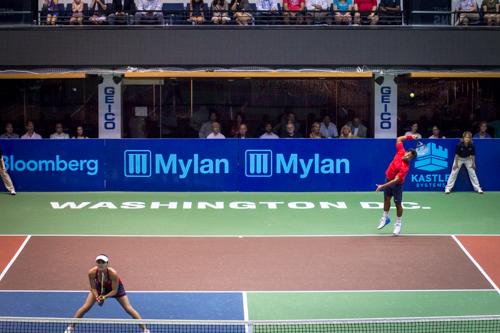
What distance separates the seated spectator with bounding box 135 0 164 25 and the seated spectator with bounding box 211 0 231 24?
1612 millimetres

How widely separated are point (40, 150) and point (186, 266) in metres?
10.6

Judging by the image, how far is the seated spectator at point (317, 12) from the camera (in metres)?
28.3

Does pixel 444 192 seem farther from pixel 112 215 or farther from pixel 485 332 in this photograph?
pixel 485 332

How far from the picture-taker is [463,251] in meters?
19.4

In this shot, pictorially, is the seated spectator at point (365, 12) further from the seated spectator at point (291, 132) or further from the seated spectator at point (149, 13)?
the seated spectator at point (149, 13)

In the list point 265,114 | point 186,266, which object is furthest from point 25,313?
point 265,114

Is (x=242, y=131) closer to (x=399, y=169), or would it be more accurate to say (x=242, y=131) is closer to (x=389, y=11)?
(x=389, y=11)

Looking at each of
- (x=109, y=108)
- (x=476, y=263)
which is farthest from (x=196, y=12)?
(x=476, y=263)

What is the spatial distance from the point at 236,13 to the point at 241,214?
25.2ft

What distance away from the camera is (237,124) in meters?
30.0

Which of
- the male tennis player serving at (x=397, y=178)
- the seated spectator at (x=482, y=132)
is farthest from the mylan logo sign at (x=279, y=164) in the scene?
the male tennis player serving at (x=397, y=178)

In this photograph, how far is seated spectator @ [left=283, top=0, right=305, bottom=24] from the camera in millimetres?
28500

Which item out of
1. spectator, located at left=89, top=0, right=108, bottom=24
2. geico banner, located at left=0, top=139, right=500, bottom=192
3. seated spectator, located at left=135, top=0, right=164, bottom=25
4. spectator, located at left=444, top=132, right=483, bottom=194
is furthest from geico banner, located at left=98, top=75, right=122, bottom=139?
spectator, located at left=444, top=132, right=483, bottom=194

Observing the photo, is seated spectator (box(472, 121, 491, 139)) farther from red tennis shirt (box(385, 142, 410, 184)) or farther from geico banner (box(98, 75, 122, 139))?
geico banner (box(98, 75, 122, 139))
